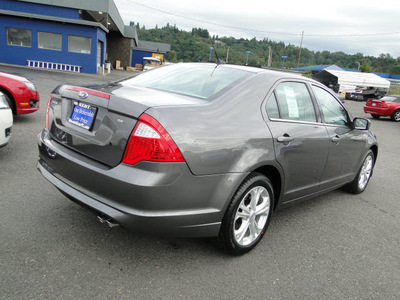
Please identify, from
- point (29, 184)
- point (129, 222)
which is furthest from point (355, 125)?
point (29, 184)

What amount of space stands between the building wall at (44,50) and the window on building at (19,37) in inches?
8.7

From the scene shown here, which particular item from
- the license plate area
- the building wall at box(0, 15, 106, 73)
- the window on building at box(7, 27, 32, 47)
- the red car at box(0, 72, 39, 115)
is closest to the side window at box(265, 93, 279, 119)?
the license plate area

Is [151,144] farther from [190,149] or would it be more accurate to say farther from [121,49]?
[121,49]

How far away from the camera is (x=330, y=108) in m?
3.93

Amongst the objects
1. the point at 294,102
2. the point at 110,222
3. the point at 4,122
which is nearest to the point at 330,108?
the point at 294,102

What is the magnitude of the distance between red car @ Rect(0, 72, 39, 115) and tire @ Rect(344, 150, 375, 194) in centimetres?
599

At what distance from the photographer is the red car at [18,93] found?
20.6ft

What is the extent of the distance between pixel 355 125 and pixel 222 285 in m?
2.80

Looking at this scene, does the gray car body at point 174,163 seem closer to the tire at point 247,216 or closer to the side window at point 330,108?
the tire at point 247,216

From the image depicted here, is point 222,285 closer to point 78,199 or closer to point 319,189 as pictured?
point 78,199

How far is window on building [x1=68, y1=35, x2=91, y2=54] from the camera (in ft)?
80.2

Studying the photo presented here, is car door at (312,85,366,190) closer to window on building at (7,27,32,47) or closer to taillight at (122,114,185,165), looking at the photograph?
taillight at (122,114,185,165)

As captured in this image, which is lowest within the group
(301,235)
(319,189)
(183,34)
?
(301,235)

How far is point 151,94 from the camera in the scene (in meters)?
2.71
